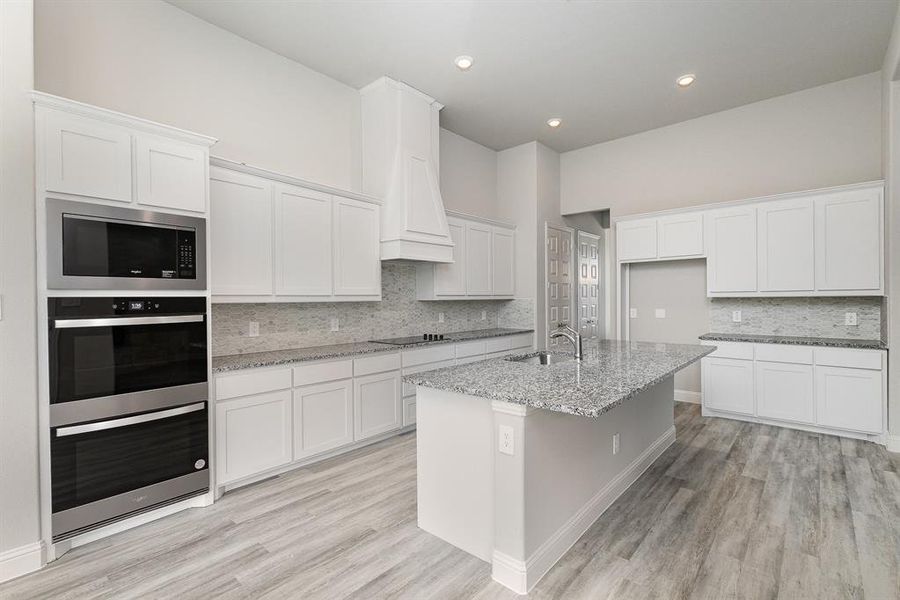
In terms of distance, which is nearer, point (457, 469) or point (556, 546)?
point (556, 546)

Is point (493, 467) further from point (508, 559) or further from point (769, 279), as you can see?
point (769, 279)

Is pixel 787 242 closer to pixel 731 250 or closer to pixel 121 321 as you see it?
pixel 731 250

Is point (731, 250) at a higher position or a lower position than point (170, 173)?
lower

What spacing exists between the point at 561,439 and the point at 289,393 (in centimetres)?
203

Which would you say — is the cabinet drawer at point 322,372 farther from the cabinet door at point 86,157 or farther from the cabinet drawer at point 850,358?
the cabinet drawer at point 850,358

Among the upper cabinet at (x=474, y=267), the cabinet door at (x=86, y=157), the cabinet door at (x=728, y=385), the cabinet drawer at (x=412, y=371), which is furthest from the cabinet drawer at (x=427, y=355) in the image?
the cabinet door at (x=728, y=385)

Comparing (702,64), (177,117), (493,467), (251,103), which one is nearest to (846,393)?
(702,64)

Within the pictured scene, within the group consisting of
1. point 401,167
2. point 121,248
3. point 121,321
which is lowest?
point 121,321

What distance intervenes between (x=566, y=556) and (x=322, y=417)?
2.06m

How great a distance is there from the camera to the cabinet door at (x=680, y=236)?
4738mm

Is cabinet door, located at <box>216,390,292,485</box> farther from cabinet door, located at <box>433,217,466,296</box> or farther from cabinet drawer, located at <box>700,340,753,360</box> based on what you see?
cabinet drawer, located at <box>700,340,753,360</box>

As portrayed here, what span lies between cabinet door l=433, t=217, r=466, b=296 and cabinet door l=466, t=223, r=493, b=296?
10 centimetres

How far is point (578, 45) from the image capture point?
3.53m

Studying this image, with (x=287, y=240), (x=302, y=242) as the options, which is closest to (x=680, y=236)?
(x=302, y=242)
